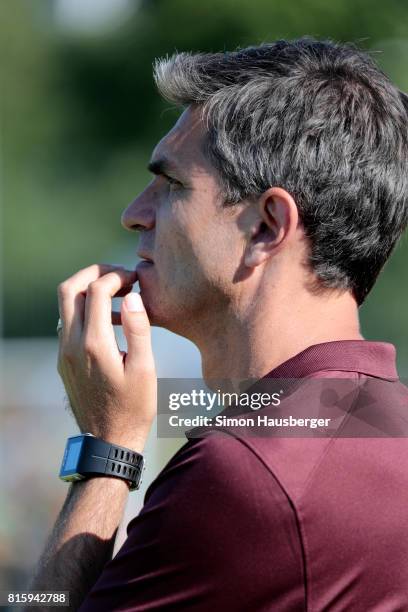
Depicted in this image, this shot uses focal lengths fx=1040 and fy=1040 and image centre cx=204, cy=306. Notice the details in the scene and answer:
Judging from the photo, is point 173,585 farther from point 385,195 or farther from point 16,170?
point 16,170

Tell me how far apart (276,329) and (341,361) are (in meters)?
0.24

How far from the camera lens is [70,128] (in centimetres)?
1073

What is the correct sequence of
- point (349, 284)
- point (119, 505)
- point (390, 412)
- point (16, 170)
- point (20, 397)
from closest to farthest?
point (390, 412), point (119, 505), point (349, 284), point (20, 397), point (16, 170)

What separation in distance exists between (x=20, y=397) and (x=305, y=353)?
22.2ft

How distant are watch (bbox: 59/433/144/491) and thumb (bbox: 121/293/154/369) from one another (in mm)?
208

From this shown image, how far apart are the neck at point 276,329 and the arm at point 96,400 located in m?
0.21

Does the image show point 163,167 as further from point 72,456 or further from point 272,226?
point 72,456

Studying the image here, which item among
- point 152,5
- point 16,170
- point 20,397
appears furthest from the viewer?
point 16,170

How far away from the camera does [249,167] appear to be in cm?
259

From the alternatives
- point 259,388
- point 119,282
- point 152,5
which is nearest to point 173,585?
point 259,388

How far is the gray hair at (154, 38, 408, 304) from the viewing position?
258 cm

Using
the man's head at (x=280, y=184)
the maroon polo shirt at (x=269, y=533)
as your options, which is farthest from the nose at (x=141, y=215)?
the maroon polo shirt at (x=269, y=533)

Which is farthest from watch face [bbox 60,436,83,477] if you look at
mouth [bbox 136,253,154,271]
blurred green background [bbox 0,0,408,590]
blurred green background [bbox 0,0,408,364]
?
blurred green background [bbox 0,0,408,364]

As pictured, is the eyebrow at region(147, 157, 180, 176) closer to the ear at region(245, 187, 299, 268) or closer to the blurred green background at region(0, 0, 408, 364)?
the ear at region(245, 187, 299, 268)
